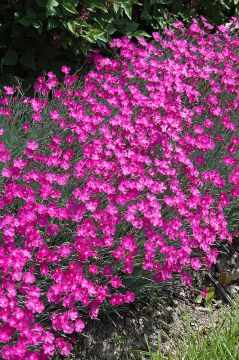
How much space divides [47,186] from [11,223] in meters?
0.33

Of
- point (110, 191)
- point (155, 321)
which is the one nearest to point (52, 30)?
point (110, 191)

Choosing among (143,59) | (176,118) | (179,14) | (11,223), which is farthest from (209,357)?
(179,14)

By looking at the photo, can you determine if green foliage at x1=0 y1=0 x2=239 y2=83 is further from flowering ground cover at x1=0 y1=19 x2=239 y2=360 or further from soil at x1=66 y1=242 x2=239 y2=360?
soil at x1=66 y1=242 x2=239 y2=360

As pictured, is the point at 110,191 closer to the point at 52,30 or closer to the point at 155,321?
the point at 155,321

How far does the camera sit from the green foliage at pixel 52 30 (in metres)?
3.97

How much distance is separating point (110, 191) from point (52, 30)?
1.77 metres

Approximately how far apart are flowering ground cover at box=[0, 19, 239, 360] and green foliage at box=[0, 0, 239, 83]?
0.21 meters

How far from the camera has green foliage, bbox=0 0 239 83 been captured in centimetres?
397

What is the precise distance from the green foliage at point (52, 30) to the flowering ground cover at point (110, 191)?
0.69ft

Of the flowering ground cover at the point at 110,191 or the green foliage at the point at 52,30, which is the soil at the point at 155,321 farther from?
the green foliage at the point at 52,30

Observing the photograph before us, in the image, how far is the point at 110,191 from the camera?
2.94 meters

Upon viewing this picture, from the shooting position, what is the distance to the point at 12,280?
7.92 ft

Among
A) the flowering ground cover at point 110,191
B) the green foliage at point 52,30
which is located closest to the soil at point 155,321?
the flowering ground cover at point 110,191

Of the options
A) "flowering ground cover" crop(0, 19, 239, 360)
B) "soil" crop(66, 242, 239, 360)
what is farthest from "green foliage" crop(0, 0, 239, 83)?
"soil" crop(66, 242, 239, 360)
